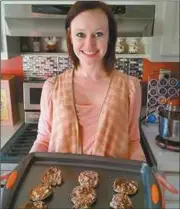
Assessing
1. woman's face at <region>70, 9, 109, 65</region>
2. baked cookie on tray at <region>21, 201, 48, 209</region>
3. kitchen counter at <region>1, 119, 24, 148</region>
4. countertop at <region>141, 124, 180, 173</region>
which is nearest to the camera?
baked cookie on tray at <region>21, 201, 48, 209</region>

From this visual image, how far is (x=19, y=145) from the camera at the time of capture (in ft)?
2.89

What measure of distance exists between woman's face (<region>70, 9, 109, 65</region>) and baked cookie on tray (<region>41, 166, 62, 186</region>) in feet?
0.73

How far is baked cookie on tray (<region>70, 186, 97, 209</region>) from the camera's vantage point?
40 centimetres

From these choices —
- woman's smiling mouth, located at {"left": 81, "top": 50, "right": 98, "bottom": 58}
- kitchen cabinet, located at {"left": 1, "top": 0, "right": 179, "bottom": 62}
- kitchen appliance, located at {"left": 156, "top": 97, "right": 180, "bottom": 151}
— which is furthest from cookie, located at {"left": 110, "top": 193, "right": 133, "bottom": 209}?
kitchen cabinet, located at {"left": 1, "top": 0, "right": 179, "bottom": 62}

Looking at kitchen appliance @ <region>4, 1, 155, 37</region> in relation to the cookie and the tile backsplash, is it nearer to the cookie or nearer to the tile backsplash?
the tile backsplash

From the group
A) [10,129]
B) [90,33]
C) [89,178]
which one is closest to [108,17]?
[90,33]

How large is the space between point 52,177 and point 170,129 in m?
0.50

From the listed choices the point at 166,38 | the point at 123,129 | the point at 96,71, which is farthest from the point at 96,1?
the point at 166,38

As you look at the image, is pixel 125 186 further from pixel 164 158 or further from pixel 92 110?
pixel 164 158

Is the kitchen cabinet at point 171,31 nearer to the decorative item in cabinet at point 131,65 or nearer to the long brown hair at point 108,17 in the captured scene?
the decorative item in cabinet at point 131,65

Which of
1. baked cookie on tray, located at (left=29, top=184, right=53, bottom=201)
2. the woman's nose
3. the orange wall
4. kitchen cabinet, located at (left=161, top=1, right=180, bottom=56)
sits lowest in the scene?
baked cookie on tray, located at (left=29, top=184, right=53, bottom=201)

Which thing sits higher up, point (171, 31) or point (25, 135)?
point (171, 31)

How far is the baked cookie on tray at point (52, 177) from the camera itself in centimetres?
44

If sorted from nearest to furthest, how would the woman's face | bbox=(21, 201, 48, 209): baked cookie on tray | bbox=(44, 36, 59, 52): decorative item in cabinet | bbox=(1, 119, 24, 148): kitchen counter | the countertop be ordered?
1. bbox=(21, 201, 48, 209): baked cookie on tray
2. the woman's face
3. the countertop
4. bbox=(1, 119, 24, 148): kitchen counter
5. bbox=(44, 36, 59, 52): decorative item in cabinet
